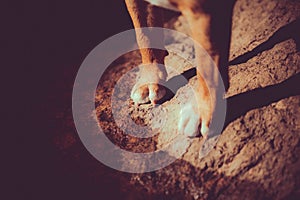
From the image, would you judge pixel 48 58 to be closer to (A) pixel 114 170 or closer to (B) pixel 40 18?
(B) pixel 40 18

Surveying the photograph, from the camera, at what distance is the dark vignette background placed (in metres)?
1.54

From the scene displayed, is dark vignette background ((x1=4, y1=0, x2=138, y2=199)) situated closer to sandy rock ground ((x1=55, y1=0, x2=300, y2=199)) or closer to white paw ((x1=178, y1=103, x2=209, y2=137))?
sandy rock ground ((x1=55, y1=0, x2=300, y2=199))

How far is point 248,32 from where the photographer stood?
78.5 inches

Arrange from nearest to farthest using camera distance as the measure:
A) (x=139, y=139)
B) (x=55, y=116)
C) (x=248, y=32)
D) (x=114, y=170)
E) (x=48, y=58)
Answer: (x=114, y=170) → (x=139, y=139) → (x=55, y=116) → (x=248, y=32) → (x=48, y=58)

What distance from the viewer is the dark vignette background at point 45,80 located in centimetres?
154

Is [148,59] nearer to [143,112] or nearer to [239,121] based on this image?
[143,112]

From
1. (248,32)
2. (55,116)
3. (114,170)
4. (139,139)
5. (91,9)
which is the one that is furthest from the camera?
(91,9)

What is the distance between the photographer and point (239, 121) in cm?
151

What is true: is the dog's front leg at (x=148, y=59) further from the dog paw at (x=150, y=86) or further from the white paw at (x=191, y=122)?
the white paw at (x=191, y=122)

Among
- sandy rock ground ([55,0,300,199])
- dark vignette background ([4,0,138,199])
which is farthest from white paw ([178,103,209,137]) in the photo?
dark vignette background ([4,0,138,199])

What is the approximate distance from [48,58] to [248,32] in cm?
138

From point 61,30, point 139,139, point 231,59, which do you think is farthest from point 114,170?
point 61,30

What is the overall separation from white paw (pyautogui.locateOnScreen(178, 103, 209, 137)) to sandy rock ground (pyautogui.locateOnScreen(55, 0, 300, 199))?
0.14 ft

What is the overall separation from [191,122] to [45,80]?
107cm
